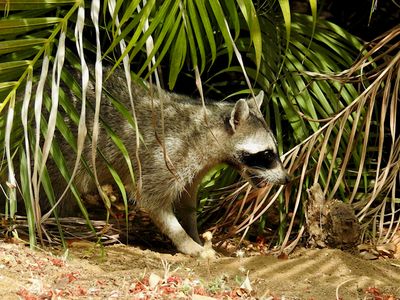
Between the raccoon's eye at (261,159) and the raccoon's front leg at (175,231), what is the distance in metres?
0.71

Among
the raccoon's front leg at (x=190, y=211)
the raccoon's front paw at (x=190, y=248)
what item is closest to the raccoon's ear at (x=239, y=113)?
the raccoon's front leg at (x=190, y=211)

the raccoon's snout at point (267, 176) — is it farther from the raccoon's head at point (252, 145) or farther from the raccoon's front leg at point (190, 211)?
the raccoon's front leg at point (190, 211)

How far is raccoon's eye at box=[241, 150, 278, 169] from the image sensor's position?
20.0 ft

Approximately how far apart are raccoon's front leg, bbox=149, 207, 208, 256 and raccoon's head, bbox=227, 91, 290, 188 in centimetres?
64

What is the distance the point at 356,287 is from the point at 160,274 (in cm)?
114

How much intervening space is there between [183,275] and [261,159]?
1.96 m

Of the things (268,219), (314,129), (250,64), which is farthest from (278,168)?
(250,64)

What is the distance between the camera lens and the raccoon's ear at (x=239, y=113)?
6.02 m

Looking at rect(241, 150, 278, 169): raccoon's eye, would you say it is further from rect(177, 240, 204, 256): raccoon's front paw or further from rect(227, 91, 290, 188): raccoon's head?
rect(177, 240, 204, 256): raccoon's front paw

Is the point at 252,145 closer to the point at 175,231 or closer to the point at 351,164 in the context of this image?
the point at 175,231

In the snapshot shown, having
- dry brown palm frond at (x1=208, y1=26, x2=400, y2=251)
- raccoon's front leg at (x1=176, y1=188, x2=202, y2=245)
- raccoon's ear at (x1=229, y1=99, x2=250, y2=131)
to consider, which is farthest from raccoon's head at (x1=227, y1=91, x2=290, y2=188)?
raccoon's front leg at (x1=176, y1=188, x2=202, y2=245)

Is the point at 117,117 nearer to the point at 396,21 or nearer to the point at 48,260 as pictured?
the point at 48,260

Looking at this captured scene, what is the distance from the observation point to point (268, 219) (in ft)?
22.8

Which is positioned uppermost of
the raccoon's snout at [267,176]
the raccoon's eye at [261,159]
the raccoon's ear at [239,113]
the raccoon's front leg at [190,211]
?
the raccoon's ear at [239,113]
